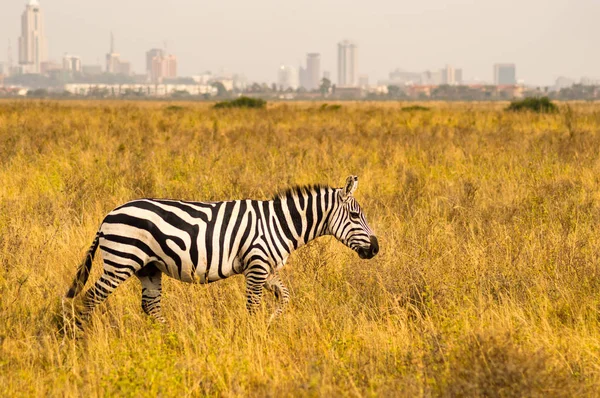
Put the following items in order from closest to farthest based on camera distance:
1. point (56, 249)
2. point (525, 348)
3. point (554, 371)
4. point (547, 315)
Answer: point (554, 371) → point (525, 348) → point (547, 315) → point (56, 249)

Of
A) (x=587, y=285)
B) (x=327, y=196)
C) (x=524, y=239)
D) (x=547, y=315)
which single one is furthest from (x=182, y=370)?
(x=524, y=239)

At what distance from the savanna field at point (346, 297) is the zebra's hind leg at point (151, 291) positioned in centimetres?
9

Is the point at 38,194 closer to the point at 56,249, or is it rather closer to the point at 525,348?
the point at 56,249

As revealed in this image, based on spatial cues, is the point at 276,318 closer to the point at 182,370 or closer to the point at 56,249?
the point at 182,370

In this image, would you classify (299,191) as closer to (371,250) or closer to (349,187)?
(349,187)

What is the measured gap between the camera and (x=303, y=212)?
19.4ft

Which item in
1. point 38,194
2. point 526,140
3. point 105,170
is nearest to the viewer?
point 38,194

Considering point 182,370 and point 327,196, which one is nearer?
point 182,370

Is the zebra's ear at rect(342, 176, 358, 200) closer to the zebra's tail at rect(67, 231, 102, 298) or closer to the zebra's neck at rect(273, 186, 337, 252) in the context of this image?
the zebra's neck at rect(273, 186, 337, 252)

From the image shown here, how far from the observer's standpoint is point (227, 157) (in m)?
14.9

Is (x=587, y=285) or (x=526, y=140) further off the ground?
(x=526, y=140)

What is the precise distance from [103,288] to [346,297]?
2069 mm

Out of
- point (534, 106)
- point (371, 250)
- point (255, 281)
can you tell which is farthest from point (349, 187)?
point (534, 106)

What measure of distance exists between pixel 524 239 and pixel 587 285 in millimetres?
1520
